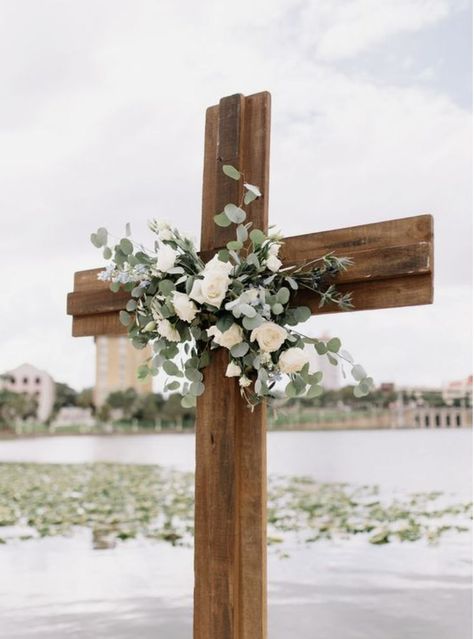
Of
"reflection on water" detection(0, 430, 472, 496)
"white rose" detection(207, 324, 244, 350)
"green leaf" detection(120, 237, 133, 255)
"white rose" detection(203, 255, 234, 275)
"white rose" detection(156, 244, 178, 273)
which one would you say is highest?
"green leaf" detection(120, 237, 133, 255)

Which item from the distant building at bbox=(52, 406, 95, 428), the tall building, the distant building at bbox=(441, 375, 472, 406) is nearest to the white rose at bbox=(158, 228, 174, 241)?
the tall building

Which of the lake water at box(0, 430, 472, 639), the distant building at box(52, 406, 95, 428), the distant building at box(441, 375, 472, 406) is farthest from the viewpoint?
the distant building at box(52, 406, 95, 428)

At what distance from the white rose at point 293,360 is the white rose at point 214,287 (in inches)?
5.3

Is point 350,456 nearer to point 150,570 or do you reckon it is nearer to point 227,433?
point 150,570

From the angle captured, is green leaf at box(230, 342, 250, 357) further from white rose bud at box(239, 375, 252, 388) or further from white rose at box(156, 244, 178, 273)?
white rose at box(156, 244, 178, 273)

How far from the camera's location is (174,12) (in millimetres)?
3016

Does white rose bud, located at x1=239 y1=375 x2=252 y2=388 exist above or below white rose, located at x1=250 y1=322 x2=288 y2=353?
below

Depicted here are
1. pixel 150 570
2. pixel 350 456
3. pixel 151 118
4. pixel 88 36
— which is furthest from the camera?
pixel 350 456

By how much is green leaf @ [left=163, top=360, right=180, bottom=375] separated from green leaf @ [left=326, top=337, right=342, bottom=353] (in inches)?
10.7

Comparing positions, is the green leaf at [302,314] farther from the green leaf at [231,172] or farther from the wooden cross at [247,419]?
the green leaf at [231,172]

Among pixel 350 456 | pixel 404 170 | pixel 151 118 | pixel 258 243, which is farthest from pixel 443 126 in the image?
pixel 350 456

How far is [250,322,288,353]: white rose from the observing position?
121 cm

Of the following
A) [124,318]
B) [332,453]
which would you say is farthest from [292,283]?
[332,453]

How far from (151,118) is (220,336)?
115 inches
